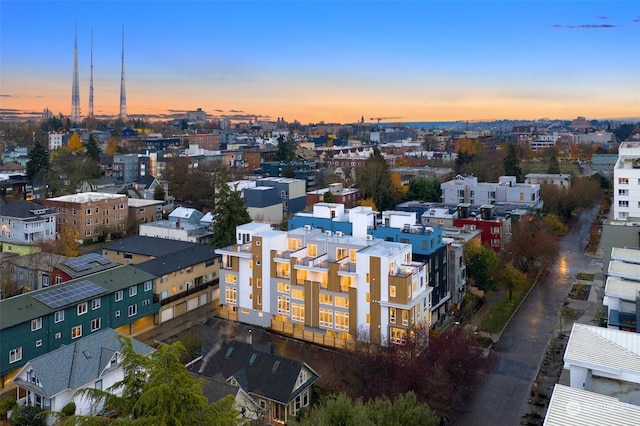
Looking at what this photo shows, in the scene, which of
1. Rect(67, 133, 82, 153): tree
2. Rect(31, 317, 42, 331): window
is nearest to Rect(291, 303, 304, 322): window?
Rect(31, 317, 42, 331): window

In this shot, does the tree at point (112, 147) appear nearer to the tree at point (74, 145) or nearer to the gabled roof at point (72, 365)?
the tree at point (74, 145)

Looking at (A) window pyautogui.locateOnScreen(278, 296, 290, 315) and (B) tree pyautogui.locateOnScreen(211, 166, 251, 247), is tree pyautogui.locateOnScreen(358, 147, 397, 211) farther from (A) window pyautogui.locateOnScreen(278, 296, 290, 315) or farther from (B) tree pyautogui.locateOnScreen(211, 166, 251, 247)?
(A) window pyautogui.locateOnScreen(278, 296, 290, 315)

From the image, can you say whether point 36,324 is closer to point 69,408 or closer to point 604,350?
point 69,408

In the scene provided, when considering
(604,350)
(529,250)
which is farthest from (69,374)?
(529,250)

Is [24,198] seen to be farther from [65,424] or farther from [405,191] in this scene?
[65,424]

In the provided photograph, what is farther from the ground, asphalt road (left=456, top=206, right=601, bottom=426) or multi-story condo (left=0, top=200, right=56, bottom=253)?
multi-story condo (left=0, top=200, right=56, bottom=253)

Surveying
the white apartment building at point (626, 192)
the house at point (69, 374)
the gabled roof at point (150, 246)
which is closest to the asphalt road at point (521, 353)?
the white apartment building at point (626, 192)
